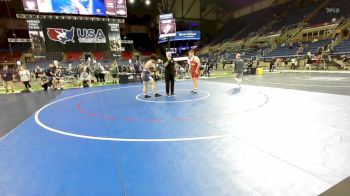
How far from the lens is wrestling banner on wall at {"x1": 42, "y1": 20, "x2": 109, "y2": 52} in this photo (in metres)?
25.3

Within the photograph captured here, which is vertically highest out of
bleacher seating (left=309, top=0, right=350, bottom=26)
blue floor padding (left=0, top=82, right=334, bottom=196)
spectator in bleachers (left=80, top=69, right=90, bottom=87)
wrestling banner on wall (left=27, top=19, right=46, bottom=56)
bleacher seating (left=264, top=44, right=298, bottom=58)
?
bleacher seating (left=309, top=0, right=350, bottom=26)

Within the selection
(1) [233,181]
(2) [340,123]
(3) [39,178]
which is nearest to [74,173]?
(3) [39,178]

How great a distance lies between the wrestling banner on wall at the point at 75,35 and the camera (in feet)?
83.1

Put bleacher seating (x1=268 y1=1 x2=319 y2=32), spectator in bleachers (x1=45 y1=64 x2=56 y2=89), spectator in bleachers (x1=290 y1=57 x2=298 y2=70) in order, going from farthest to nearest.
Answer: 1. bleacher seating (x1=268 y1=1 x2=319 y2=32)
2. spectator in bleachers (x1=290 y1=57 x2=298 y2=70)
3. spectator in bleachers (x1=45 y1=64 x2=56 y2=89)

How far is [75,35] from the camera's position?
26734 mm

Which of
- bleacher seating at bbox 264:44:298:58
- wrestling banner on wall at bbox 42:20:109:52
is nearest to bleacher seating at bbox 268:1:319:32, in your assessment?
bleacher seating at bbox 264:44:298:58

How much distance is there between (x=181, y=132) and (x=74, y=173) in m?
2.22

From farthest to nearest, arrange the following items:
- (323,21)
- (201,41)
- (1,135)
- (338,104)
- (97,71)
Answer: (201,41)
(323,21)
(97,71)
(338,104)
(1,135)

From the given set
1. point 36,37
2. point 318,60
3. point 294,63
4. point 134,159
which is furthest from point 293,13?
point 134,159

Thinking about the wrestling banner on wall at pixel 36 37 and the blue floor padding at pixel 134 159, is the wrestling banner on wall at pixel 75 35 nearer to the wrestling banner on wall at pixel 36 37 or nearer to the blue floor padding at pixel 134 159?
the wrestling banner on wall at pixel 36 37

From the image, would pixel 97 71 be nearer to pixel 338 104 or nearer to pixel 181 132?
pixel 181 132

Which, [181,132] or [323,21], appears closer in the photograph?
[181,132]

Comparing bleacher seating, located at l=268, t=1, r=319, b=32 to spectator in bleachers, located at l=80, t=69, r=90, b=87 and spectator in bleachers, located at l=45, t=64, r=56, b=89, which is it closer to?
spectator in bleachers, located at l=80, t=69, r=90, b=87

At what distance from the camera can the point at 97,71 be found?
16.7m
